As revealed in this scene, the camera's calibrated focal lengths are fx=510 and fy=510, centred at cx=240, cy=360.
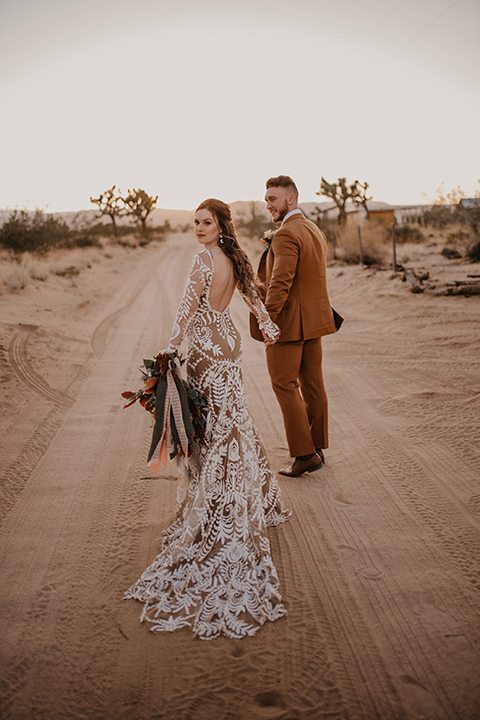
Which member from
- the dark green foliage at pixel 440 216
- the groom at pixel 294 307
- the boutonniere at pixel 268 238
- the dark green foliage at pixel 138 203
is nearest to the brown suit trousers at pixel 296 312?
the groom at pixel 294 307

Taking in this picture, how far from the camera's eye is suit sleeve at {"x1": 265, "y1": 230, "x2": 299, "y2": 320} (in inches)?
155

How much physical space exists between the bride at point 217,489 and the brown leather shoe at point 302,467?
36.5 inches

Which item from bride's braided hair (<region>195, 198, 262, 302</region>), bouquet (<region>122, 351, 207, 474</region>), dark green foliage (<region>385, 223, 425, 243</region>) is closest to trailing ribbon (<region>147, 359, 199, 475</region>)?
bouquet (<region>122, 351, 207, 474</region>)

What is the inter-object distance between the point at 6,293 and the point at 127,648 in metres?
11.1

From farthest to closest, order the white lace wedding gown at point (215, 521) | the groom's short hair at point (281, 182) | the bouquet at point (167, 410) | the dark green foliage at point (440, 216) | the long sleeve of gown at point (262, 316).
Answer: the dark green foliage at point (440, 216)
the groom's short hair at point (281, 182)
the long sleeve of gown at point (262, 316)
the bouquet at point (167, 410)
the white lace wedding gown at point (215, 521)

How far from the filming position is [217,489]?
3.13 metres

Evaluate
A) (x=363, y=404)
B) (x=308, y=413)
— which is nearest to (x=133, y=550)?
(x=308, y=413)

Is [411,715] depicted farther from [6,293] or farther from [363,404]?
[6,293]

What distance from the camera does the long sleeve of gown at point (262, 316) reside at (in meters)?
3.50

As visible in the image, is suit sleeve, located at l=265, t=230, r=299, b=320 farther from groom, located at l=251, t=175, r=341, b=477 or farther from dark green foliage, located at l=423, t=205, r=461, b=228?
dark green foliage, located at l=423, t=205, r=461, b=228

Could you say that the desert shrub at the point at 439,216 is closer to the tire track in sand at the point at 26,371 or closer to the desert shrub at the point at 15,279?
the desert shrub at the point at 15,279

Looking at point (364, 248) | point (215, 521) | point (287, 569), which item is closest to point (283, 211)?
point (215, 521)

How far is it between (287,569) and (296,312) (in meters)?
1.94

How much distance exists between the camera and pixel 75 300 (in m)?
13.4
